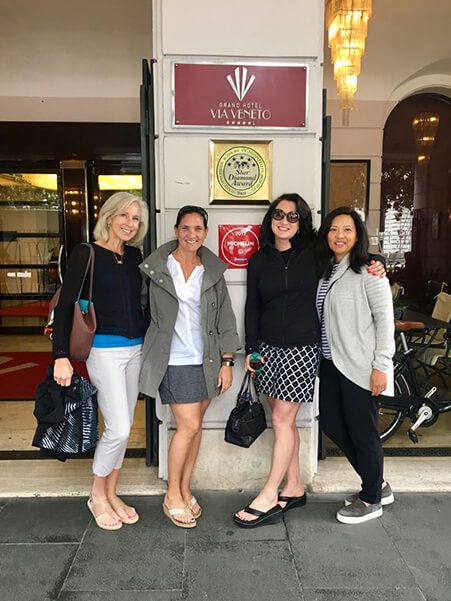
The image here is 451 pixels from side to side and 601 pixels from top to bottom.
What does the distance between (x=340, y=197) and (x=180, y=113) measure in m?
4.22

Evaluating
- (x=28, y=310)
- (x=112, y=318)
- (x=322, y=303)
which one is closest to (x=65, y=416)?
(x=112, y=318)

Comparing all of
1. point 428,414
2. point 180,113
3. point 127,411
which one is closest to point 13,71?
point 180,113

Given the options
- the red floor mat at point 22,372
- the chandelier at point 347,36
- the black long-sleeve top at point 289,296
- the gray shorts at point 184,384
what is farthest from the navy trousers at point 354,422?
the chandelier at point 347,36

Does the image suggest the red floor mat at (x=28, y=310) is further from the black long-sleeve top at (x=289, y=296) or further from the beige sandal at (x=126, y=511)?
the black long-sleeve top at (x=289, y=296)

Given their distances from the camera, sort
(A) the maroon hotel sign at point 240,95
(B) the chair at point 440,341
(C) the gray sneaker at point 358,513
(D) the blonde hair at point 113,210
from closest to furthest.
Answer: (D) the blonde hair at point 113,210 < (C) the gray sneaker at point 358,513 < (A) the maroon hotel sign at point 240,95 < (B) the chair at point 440,341

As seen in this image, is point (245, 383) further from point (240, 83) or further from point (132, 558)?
point (240, 83)

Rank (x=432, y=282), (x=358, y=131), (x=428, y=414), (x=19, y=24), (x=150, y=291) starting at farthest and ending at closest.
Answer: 1. (x=432, y=282)
2. (x=358, y=131)
3. (x=19, y=24)
4. (x=428, y=414)
5. (x=150, y=291)

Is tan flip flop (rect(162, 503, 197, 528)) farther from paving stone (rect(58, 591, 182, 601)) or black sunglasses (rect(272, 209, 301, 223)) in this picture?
black sunglasses (rect(272, 209, 301, 223))

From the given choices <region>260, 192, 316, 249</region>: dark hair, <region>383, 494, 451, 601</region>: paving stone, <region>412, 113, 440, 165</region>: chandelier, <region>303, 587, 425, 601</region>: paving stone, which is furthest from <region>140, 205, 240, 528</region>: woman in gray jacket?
<region>412, 113, 440, 165</region>: chandelier

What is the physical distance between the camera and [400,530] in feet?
8.94

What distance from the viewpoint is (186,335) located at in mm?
2670

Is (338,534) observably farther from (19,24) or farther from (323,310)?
(19,24)

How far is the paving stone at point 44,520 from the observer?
105 inches

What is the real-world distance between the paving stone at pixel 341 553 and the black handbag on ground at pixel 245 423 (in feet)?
1.79
